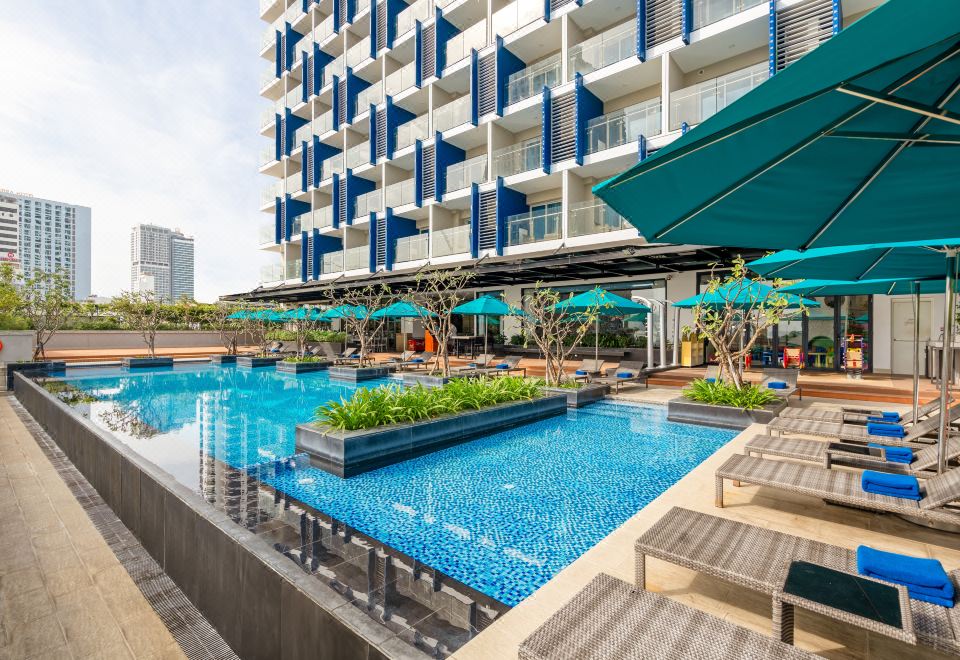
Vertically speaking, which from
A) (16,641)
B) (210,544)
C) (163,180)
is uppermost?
(163,180)

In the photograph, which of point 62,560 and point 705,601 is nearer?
point 705,601

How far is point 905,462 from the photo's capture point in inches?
200

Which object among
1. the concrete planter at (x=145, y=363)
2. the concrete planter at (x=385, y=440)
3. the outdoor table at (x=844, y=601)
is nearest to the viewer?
the outdoor table at (x=844, y=601)

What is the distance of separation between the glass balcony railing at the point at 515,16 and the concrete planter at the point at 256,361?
17644mm

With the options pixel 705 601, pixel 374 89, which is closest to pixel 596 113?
pixel 374 89

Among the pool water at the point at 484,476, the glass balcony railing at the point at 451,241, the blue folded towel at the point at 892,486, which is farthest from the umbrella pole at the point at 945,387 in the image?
the glass balcony railing at the point at 451,241

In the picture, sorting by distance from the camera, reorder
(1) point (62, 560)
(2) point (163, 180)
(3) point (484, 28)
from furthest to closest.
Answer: (2) point (163, 180) → (3) point (484, 28) → (1) point (62, 560)

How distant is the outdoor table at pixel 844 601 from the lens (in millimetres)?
2141

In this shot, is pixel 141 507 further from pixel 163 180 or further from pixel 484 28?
pixel 163 180

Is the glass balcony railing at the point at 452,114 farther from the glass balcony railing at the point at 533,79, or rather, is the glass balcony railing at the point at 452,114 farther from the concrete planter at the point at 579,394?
the concrete planter at the point at 579,394

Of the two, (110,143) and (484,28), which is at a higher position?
(484,28)

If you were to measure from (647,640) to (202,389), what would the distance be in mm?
15206

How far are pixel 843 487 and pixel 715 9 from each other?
16774mm

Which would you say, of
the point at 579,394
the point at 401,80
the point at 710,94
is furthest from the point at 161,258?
the point at 579,394
